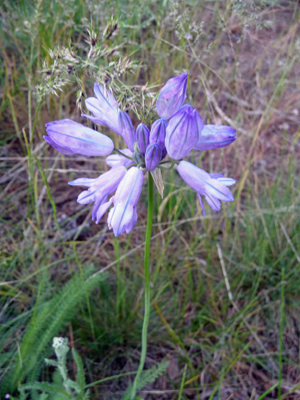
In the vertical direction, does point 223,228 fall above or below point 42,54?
below

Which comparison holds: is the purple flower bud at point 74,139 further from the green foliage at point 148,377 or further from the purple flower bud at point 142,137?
the green foliage at point 148,377

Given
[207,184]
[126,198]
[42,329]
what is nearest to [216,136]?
[207,184]

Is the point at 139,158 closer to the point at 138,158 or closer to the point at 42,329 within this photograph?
the point at 138,158

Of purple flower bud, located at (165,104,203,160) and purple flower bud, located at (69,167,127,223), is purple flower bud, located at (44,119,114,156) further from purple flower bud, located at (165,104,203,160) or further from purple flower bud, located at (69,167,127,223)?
purple flower bud, located at (165,104,203,160)

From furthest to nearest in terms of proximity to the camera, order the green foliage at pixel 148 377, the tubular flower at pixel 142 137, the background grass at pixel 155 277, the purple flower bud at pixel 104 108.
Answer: the background grass at pixel 155 277 → the green foliage at pixel 148 377 → the purple flower bud at pixel 104 108 → the tubular flower at pixel 142 137

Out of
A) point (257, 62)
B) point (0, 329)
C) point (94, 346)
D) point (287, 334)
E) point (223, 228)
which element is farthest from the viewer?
point (257, 62)

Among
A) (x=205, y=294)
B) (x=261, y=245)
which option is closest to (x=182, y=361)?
(x=205, y=294)

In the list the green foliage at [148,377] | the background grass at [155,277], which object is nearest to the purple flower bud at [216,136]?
the background grass at [155,277]

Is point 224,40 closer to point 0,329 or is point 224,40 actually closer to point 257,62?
point 257,62

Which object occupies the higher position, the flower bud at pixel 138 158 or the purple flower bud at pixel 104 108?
the purple flower bud at pixel 104 108

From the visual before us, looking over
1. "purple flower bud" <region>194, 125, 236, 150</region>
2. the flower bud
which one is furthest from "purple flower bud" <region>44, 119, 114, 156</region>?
"purple flower bud" <region>194, 125, 236, 150</region>
